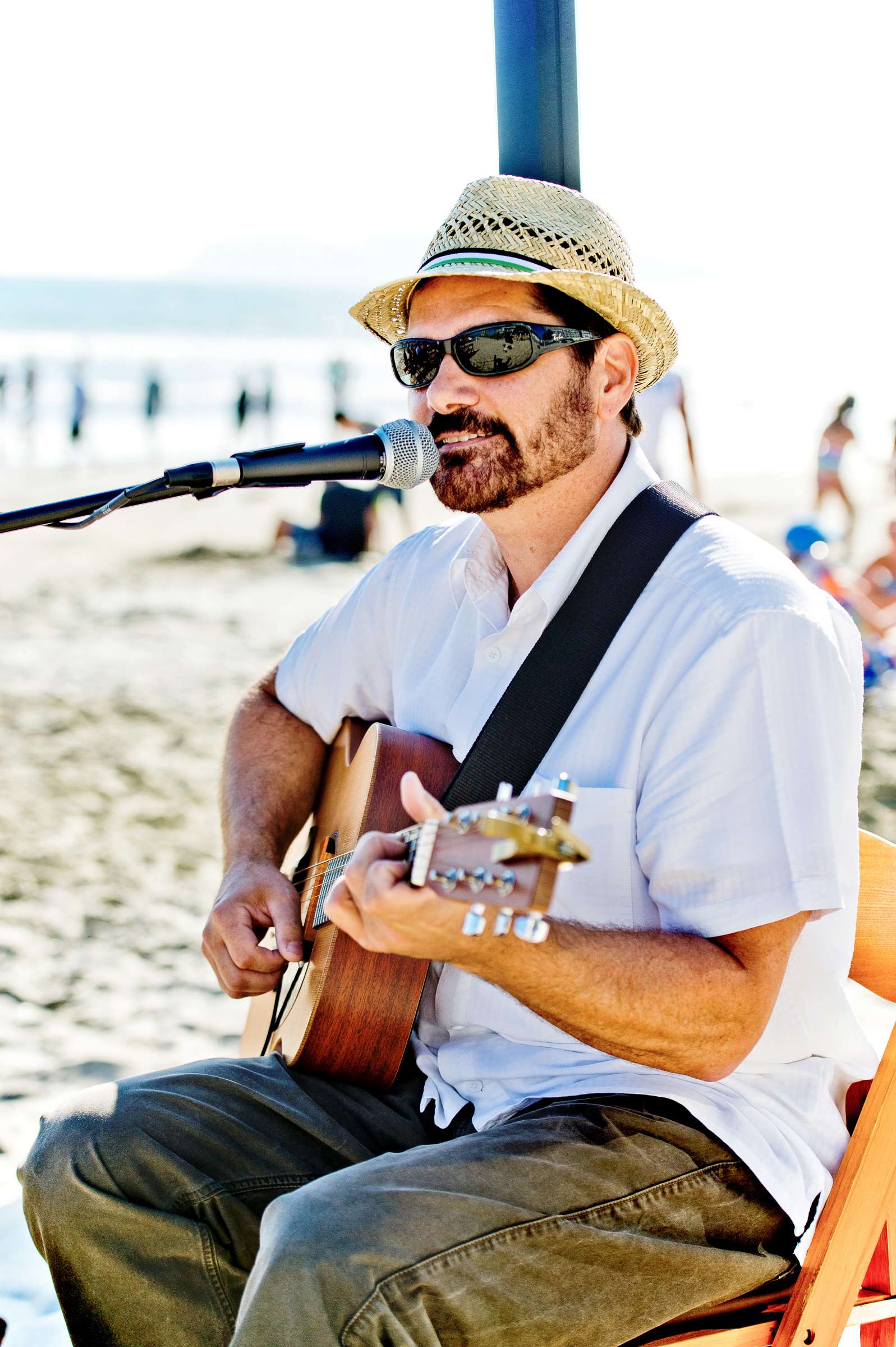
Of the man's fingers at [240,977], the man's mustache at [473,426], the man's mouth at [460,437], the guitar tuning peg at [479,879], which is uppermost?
the man's mustache at [473,426]

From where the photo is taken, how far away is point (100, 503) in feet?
5.57

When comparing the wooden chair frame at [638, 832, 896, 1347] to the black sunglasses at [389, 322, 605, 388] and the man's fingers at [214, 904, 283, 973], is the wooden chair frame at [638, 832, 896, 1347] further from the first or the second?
the black sunglasses at [389, 322, 605, 388]

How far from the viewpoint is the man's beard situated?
2.05 meters

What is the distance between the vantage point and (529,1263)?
152 centimetres

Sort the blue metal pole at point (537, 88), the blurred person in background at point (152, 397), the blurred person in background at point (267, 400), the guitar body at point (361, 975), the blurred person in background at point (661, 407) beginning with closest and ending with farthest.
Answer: the guitar body at point (361, 975) < the blue metal pole at point (537, 88) < the blurred person in background at point (661, 407) < the blurred person in background at point (152, 397) < the blurred person in background at point (267, 400)

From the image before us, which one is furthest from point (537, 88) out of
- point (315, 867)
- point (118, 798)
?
point (118, 798)

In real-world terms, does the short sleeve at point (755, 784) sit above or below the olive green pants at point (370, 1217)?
above

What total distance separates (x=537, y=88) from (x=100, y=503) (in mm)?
1882

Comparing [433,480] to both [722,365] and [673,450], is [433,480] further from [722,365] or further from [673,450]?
Answer: [722,365]

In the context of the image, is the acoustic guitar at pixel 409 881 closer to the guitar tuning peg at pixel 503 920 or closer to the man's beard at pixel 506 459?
the guitar tuning peg at pixel 503 920

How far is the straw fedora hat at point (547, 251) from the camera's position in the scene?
2035 mm

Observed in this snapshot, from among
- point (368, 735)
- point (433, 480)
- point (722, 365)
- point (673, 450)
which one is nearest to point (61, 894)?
point (368, 735)

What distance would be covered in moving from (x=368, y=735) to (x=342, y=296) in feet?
199

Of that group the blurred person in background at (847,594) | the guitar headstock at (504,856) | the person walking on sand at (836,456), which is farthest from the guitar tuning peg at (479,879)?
the person walking on sand at (836,456)
